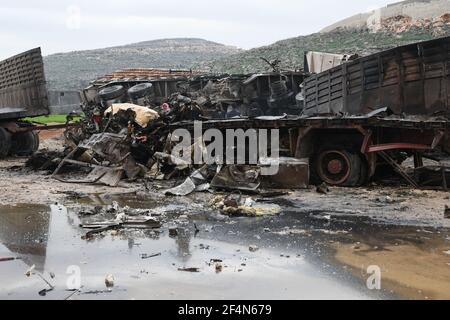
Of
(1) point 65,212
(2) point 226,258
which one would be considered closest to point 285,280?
(2) point 226,258

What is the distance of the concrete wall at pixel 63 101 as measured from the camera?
3438cm

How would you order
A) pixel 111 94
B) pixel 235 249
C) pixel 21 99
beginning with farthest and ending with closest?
1. pixel 111 94
2. pixel 21 99
3. pixel 235 249

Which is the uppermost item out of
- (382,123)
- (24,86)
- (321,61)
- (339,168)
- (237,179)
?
(321,61)

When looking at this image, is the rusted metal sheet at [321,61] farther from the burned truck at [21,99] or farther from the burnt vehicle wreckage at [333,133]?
the burned truck at [21,99]

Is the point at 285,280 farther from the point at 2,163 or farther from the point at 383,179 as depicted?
the point at 2,163

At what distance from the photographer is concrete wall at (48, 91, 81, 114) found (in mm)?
34375

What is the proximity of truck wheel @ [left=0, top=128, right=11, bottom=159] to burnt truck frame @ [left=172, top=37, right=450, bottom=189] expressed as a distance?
277 inches

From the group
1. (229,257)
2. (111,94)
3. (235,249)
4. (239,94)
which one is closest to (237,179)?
(235,249)

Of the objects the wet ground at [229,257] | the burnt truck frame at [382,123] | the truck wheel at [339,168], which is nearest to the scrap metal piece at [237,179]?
the burnt truck frame at [382,123]

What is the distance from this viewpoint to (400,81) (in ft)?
31.2

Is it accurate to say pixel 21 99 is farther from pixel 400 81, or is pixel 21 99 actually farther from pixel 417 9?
pixel 417 9

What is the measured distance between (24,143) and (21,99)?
5.61 ft
